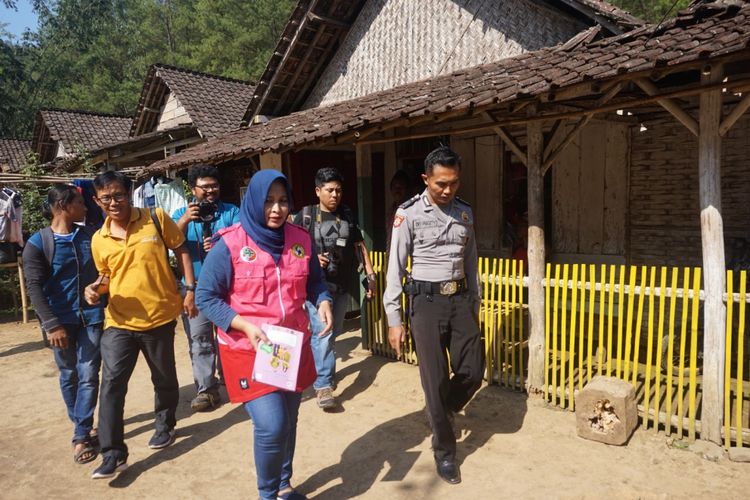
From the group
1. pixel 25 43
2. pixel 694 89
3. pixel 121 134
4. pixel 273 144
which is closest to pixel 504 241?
pixel 273 144

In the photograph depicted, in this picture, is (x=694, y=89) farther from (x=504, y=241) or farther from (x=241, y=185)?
(x=241, y=185)

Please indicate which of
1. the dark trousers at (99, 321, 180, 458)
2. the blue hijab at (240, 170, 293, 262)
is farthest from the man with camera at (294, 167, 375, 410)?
the blue hijab at (240, 170, 293, 262)

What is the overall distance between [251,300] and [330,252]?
213 cm

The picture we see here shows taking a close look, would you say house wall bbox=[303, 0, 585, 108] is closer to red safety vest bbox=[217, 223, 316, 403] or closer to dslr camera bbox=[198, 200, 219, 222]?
dslr camera bbox=[198, 200, 219, 222]

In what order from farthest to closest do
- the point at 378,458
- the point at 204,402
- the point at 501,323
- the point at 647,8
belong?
the point at 647,8
the point at 501,323
the point at 204,402
the point at 378,458

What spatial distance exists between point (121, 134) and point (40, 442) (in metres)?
16.0

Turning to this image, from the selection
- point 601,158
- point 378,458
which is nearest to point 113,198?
point 378,458

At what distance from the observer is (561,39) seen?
5965 millimetres

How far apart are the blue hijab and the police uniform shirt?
996 millimetres

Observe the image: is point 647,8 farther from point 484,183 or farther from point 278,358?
point 278,358

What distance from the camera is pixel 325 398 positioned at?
4.50 m

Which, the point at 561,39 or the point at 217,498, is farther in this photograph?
the point at 561,39

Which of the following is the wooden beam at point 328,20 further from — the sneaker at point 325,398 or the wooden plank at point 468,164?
the sneaker at point 325,398

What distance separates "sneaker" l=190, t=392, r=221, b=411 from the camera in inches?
179
